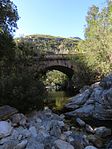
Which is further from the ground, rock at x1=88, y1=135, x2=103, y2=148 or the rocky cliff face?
the rocky cliff face

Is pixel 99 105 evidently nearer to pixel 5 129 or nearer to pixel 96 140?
pixel 96 140

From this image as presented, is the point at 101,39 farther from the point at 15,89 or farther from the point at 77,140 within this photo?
the point at 77,140

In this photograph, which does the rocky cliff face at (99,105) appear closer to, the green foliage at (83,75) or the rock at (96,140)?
the rock at (96,140)

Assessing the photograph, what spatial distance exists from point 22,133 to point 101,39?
29.6m

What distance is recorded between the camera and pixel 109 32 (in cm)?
4281

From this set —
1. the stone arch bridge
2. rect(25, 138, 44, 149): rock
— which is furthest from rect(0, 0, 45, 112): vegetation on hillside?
the stone arch bridge

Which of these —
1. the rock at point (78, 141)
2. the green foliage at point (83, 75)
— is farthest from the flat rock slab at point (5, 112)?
the green foliage at point (83, 75)

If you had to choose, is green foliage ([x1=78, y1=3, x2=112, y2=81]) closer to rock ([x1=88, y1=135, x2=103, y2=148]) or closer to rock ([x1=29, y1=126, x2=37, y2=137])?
rock ([x1=88, y1=135, x2=103, y2=148])

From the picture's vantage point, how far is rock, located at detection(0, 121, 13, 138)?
15723mm

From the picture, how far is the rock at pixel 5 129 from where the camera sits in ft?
51.6

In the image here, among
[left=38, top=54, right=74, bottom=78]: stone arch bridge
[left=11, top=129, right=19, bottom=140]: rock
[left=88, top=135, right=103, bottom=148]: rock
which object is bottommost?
[left=88, top=135, right=103, bottom=148]: rock

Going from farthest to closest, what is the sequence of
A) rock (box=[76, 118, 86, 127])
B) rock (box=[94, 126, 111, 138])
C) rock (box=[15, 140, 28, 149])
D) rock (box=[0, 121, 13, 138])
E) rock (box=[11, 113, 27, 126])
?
rock (box=[76, 118, 86, 127]), rock (box=[11, 113, 27, 126]), rock (box=[94, 126, 111, 138]), rock (box=[0, 121, 13, 138]), rock (box=[15, 140, 28, 149])

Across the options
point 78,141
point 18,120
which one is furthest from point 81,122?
point 18,120

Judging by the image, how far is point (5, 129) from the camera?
16.1 m
